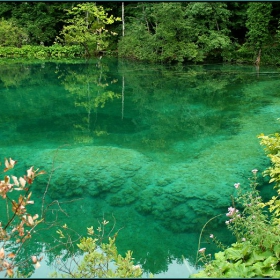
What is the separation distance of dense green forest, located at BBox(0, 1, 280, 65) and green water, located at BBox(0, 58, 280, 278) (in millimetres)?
3500

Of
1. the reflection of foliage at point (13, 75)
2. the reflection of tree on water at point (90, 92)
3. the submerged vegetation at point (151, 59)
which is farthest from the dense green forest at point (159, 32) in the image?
the reflection of foliage at point (13, 75)

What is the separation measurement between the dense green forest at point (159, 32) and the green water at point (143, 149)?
3500 mm

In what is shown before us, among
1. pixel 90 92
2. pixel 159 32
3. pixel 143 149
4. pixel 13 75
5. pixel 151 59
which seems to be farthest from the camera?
pixel 151 59

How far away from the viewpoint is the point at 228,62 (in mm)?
18469

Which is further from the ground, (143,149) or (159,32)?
(159,32)

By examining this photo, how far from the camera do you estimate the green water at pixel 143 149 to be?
433 cm

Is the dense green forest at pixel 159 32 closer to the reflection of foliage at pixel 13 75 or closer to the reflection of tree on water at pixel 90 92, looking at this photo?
the reflection of tree on water at pixel 90 92

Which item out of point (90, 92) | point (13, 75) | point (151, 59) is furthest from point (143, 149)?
point (151, 59)

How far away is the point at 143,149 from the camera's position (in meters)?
6.91

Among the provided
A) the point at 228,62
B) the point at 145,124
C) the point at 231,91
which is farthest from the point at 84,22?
the point at 145,124

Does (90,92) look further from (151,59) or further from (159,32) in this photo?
(151,59)

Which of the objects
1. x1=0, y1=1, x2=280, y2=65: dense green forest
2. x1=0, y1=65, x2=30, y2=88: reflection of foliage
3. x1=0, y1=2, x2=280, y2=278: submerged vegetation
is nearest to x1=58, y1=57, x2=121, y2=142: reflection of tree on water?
x1=0, y1=2, x2=280, y2=278: submerged vegetation

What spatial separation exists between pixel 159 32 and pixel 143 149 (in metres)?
11.5

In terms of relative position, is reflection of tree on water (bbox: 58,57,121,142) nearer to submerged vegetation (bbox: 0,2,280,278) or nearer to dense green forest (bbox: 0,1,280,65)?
submerged vegetation (bbox: 0,2,280,278)
